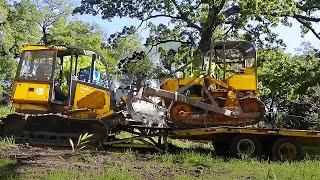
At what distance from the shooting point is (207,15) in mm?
28250

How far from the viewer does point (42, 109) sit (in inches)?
538

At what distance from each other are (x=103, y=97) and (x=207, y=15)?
1557cm

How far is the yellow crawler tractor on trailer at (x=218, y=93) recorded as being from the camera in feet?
43.1

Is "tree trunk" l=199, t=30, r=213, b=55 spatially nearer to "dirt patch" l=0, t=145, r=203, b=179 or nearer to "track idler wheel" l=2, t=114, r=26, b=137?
"track idler wheel" l=2, t=114, r=26, b=137

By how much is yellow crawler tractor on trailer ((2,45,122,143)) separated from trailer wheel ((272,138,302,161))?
4.10 metres

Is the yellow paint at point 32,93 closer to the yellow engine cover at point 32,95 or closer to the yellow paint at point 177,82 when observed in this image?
the yellow engine cover at point 32,95

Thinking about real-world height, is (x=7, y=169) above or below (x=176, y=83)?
below

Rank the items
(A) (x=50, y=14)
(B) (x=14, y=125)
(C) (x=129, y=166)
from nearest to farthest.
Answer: (C) (x=129, y=166) < (B) (x=14, y=125) < (A) (x=50, y=14)

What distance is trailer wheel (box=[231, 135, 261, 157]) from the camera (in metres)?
12.1

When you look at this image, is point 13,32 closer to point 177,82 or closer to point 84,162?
point 177,82

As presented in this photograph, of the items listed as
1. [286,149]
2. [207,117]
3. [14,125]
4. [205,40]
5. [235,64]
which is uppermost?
[205,40]

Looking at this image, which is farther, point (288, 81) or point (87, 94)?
point (288, 81)

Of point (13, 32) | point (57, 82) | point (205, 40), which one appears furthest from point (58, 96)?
point (13, 32)

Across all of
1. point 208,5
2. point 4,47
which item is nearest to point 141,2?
point 208,5
